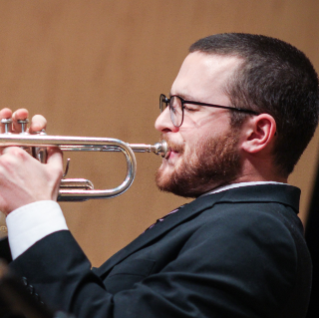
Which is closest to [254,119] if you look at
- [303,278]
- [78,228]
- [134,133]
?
[303,278]

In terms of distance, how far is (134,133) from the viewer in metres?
2.41

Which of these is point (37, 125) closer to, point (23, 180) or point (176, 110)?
point (23, 180)

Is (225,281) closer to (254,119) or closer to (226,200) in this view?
(226,200)

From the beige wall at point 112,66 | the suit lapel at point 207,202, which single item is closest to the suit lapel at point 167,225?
the suit lapel at point 207,202

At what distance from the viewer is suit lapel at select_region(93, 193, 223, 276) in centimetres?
104

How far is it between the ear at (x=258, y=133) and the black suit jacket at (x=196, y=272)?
20cm

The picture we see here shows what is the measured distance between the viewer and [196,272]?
0.85 m

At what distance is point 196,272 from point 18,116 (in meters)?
0.73

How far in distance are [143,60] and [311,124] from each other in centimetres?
135

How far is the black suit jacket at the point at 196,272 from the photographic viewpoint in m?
0.83

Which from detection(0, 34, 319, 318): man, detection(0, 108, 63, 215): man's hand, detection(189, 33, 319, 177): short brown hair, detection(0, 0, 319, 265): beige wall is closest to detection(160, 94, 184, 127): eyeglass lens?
detection(0, 34, 319, 318): man

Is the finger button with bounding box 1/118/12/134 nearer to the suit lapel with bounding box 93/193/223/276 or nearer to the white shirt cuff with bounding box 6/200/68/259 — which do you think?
the white shirt cuff with bounding box 6/200/68/259

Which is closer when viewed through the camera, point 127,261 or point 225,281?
point 225,281

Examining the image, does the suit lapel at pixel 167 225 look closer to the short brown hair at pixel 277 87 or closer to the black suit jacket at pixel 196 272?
the black suit jacket at pixel 196 272
